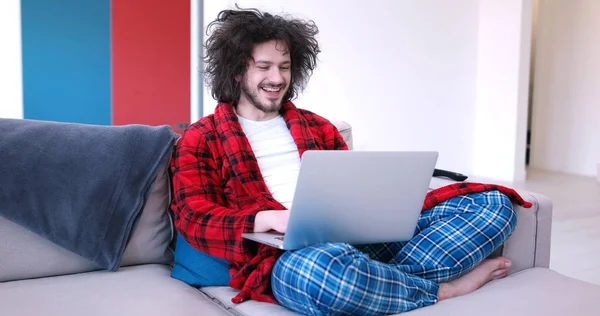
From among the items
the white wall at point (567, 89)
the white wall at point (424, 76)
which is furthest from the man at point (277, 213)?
the white wall at point (567, 89)

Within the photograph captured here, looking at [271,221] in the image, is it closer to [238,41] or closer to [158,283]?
[158,283]

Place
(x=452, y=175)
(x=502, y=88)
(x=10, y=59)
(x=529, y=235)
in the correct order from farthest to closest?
(x=502, y=88), (x=10, y=59), (x=452, y=175), (x=529, y=235)

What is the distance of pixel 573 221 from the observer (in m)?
3.74

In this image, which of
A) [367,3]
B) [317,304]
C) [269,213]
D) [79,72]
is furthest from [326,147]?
[367,3]

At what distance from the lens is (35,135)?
1.59m

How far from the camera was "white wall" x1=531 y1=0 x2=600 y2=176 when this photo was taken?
5734mm

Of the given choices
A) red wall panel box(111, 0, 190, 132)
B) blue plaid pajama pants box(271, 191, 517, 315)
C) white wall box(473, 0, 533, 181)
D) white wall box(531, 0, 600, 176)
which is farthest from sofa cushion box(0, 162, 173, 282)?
white wall box(531, 0, 600, 176)

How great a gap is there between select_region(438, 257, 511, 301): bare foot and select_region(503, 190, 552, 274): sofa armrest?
0.25 feet

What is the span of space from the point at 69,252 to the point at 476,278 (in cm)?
104

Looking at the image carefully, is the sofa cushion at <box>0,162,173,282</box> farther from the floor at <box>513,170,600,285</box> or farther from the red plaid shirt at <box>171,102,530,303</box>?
the floor at <box>513,170,600,285</box>

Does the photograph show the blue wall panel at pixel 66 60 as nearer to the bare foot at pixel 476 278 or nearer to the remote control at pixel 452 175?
the remote control at pixel 452 175

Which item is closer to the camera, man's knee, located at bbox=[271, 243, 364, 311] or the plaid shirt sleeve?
man's knee, located at bbox=[271, 243, 364, 311]

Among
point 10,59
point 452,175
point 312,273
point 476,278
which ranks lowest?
point 476,278

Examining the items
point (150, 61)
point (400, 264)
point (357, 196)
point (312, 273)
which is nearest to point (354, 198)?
point (357, 196)
